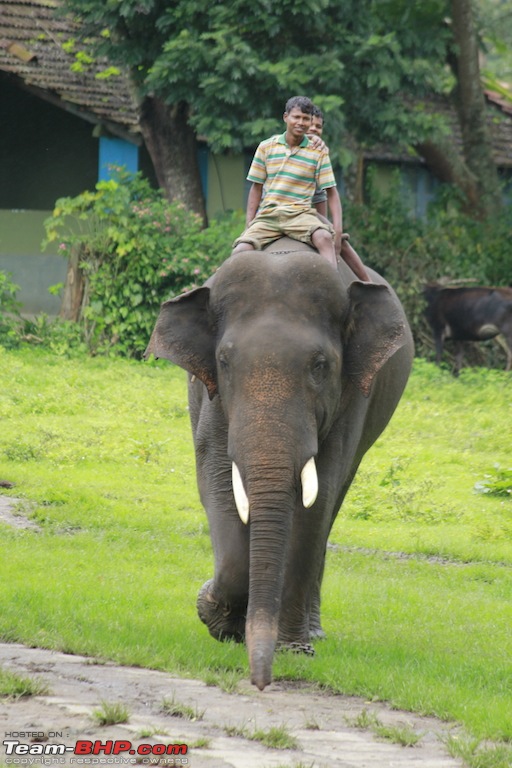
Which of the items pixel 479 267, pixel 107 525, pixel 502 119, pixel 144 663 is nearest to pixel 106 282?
pixel 479 267

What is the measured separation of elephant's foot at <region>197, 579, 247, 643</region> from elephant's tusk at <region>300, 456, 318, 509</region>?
0.95m

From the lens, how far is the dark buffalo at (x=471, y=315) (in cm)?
1998

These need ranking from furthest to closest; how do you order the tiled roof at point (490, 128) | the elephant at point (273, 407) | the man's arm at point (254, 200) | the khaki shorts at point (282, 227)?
the tiled roof at point (490, 128) < the man's arm at point (254, 200) < the khaki shorts at point (282, 227) < the elephant at point (273, 407)

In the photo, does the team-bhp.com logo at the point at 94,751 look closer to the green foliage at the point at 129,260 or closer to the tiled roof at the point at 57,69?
the green foliage at the point at 129,260

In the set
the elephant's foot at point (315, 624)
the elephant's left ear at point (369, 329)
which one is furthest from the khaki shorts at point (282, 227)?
the elephant's foot at point (315, 624)

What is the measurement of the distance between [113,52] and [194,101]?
164cm

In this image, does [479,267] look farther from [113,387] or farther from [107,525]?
[107,525]

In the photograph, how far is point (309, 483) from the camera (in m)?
5.77

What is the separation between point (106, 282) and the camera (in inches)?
745

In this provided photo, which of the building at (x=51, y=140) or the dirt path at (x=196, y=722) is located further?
the building at (x=51, y=140)

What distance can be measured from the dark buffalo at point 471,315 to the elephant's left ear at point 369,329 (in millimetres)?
13689

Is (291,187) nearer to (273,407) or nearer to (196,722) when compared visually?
(273,407)

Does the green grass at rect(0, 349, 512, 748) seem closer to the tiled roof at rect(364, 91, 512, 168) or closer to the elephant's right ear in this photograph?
the elephant's right ear

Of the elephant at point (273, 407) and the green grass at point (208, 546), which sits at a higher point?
the elephant at point (273, 407)
